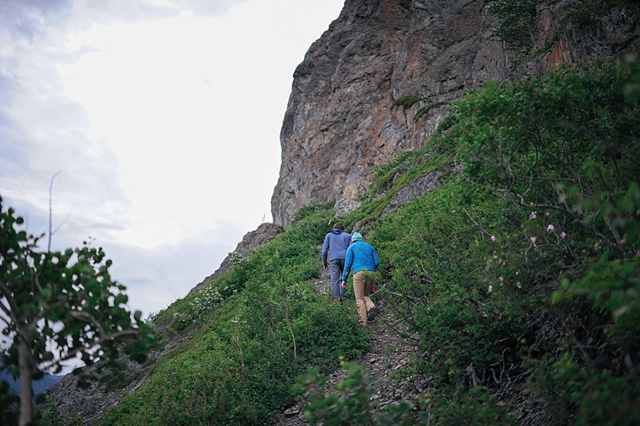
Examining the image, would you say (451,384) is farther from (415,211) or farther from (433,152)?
(433,152)

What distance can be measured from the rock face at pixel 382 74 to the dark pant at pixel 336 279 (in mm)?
12251

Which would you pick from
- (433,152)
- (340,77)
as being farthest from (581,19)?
(340,77)

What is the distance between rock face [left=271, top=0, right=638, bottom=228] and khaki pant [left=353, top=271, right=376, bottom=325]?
42.1 ft

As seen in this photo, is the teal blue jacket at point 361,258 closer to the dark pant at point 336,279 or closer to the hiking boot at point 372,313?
the hiking boot at point 372,313

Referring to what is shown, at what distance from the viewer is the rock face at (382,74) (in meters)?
24.5

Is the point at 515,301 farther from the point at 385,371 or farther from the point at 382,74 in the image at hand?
the point at 382,74

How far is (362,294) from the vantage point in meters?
9.32

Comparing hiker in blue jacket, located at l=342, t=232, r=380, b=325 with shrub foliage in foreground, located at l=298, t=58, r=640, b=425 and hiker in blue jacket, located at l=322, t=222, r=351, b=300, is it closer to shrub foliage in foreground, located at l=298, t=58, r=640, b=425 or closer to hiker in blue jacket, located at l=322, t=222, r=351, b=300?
hiker in blue jacket, located at l=322, t=222, r=351, b=300

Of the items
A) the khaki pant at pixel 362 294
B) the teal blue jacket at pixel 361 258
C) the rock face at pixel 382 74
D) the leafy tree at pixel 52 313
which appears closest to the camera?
the leafy tree at pixel 52 313

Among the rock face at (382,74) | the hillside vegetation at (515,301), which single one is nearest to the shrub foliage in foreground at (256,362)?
the hillside vegetation at (515,301)

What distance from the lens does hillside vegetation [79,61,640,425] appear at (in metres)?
3.32

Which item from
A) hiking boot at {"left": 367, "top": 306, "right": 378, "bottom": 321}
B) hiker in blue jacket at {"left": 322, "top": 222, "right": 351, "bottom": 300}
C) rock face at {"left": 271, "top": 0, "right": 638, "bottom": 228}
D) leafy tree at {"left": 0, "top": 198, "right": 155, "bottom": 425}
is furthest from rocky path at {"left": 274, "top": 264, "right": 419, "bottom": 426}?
rock face at {"left": 271, "top": 0, "right": 638, "bottom": 228}

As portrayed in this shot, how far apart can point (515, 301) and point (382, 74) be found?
1767 inches

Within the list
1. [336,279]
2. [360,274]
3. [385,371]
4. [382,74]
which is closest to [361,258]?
[360,274]
